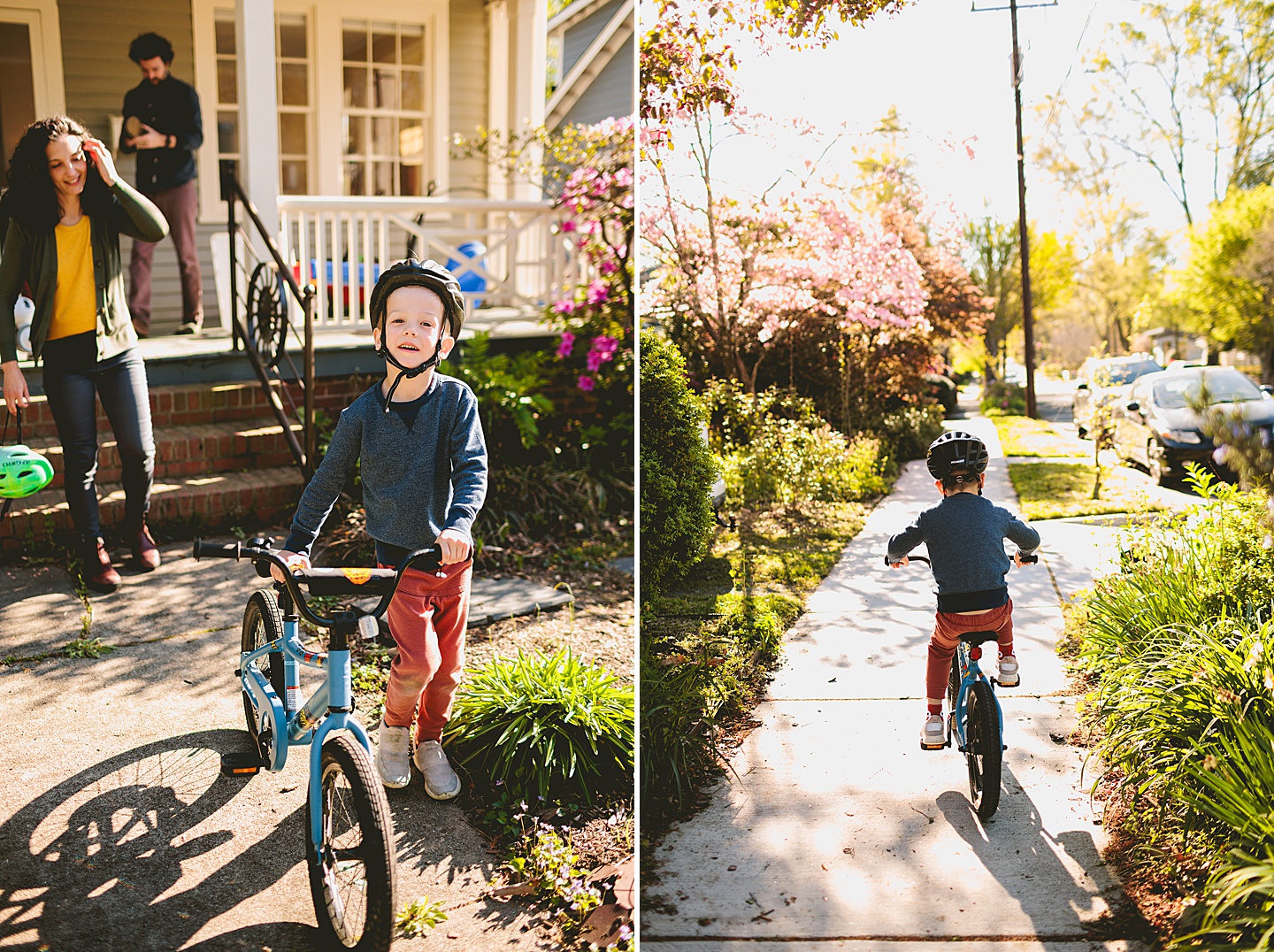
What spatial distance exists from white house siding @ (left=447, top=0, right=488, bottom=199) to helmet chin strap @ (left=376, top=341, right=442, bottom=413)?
6.33 meters

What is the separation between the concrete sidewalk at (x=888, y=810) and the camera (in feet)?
4.81

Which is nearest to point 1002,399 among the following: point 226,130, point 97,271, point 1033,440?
point 1033,440

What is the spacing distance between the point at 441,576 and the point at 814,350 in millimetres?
977

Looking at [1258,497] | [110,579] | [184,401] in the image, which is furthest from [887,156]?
[184,401]

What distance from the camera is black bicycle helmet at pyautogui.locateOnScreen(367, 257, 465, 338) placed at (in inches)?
81.6

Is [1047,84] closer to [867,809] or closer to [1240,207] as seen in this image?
[1240,207]

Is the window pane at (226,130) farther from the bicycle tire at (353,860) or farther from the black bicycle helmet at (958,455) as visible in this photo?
the black bicycle helmet at (958,455)

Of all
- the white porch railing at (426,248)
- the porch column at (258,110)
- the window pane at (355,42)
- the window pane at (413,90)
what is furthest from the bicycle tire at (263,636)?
the window pane at (413,90)

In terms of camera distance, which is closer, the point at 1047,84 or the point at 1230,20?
the point at 1230,20

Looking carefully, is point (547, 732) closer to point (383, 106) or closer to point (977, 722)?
point (977, 722)

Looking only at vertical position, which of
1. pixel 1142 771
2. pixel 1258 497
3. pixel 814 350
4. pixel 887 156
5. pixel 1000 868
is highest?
pixel 887 156

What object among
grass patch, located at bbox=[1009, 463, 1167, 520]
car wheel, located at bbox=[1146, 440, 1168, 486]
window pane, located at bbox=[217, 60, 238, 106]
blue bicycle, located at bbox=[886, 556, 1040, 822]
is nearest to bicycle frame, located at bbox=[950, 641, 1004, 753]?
blue bicycle, located at bbox=[886, 556, 1040, 822]

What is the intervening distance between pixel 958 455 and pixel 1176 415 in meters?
0.33

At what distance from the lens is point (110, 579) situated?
292cm
